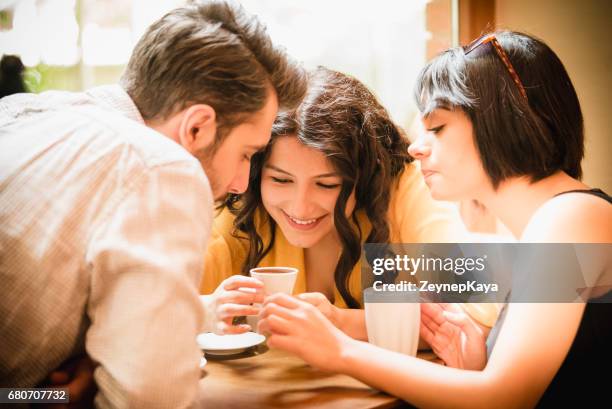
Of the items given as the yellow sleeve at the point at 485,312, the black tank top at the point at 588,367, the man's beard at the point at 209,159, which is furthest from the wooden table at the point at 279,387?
the man's beard at the point at 209,159

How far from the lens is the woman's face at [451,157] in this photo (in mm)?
1108

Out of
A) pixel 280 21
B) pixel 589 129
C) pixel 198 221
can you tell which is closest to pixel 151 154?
pixel 198 221

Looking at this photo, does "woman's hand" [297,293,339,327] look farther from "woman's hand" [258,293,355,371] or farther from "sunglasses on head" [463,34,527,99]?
"sunglasses on head" [463,34,527,99]

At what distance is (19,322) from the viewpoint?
71 centimetres

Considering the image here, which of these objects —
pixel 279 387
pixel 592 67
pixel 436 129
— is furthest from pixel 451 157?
pixel 592 67

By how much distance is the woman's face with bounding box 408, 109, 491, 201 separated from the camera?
3.64 feet

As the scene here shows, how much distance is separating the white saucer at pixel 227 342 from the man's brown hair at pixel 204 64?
422 mm

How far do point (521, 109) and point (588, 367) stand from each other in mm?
469

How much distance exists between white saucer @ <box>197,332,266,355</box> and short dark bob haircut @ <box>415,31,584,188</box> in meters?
0.59

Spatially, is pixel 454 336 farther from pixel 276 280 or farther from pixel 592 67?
pixel 592 67

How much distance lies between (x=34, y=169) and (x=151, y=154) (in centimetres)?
16

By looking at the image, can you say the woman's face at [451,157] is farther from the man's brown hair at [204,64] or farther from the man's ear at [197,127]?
the man's ear at [197,127]

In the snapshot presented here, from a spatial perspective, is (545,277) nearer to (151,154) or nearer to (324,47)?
(151,154)

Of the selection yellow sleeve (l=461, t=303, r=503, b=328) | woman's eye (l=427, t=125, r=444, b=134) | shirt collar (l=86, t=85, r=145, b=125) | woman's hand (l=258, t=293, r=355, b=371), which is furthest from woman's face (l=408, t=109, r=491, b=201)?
shirt collar (l=86, t=85, r=145, b=125)
